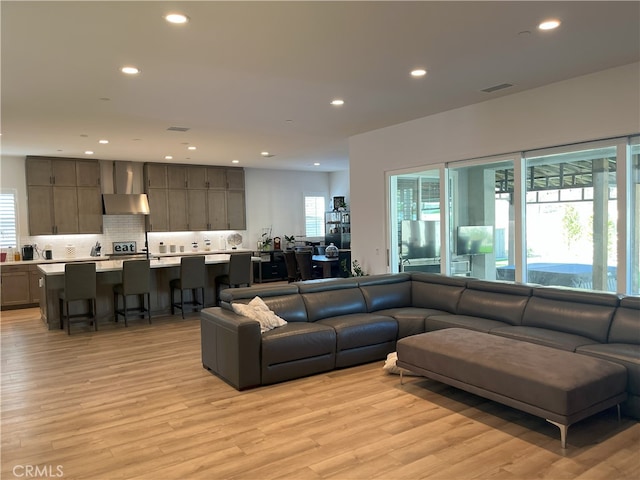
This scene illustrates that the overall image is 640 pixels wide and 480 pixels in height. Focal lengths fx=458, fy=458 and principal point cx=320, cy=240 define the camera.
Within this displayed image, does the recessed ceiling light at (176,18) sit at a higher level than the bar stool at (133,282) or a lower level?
higher

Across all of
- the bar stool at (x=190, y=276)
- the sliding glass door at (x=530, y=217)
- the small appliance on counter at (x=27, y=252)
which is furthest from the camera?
the small appliance on counter at (x=27, y=252)

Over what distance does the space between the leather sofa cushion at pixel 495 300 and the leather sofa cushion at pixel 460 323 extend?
80mm

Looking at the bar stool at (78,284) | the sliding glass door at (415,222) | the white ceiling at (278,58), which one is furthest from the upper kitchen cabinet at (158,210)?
the sliding glass door at (415,222)

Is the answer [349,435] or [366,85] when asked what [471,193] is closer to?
[366,85]

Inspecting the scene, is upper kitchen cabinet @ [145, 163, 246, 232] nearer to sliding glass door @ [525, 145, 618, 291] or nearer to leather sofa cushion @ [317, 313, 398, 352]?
leather sofa cushion @ [317, 313, 398, 352]

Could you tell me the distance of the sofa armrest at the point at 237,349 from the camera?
410 centimetres

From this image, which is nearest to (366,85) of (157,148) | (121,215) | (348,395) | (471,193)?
(471,193)

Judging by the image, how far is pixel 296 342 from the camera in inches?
171

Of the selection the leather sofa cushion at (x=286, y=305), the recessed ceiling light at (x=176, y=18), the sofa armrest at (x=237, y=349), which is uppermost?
the recessed ceiling light at (x=176, y=18)

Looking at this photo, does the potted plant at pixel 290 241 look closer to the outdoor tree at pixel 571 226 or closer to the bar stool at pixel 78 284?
the bar stool at pixel 78 284

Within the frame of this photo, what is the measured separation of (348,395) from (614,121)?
363 cm

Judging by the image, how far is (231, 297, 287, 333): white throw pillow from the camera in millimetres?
4402

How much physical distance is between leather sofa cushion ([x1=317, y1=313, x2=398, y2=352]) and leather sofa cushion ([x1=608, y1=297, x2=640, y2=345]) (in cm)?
203

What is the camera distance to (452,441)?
3109 millimetres
